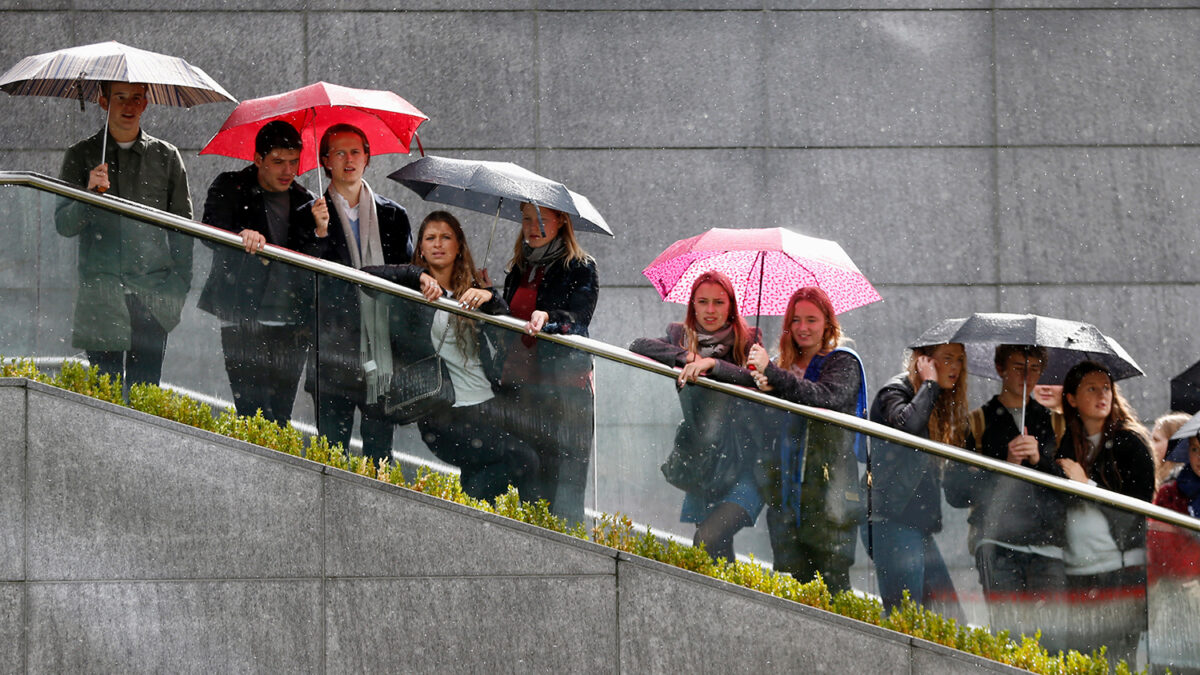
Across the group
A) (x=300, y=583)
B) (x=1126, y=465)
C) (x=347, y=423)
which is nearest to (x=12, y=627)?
(x=300, y=583)

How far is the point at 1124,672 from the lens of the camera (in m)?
6.03

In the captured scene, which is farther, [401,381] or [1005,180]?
[1005,180]

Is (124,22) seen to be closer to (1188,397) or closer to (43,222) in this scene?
(43,222)

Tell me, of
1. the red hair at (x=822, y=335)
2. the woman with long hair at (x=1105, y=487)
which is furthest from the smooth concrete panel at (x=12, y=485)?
the woman with long hair at (x=1105, y=487)

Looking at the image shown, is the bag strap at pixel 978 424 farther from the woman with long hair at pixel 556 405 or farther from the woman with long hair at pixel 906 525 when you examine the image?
the woman with long hair at pixel 556 405

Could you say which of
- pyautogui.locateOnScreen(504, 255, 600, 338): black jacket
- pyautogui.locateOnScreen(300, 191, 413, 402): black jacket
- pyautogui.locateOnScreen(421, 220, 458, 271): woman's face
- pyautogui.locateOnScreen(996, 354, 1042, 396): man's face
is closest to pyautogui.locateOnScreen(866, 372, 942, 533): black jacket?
pyautogui.locateOnScreen(996, 354, 1042, 396): man's face

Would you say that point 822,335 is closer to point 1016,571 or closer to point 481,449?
point 1016,571

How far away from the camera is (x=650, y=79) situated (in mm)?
10078

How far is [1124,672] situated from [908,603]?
1.06 metres

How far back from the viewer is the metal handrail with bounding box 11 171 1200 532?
6.03 m

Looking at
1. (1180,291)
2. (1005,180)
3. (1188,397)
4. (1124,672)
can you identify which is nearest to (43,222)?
(1124,672)

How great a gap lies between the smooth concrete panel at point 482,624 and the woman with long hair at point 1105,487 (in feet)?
7.56

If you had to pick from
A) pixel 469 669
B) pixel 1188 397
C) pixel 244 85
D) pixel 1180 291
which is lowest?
pixel 469 669

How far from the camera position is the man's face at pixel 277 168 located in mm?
6438
